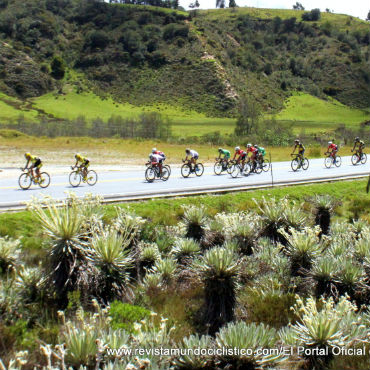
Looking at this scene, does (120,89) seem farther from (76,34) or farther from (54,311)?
(54,311)

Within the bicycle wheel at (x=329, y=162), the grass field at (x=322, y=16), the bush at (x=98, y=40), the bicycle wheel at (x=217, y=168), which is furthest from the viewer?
the grass field at (x=322, y=16)

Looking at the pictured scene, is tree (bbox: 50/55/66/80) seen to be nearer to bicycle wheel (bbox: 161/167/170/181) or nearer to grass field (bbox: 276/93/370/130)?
grass field (bbox: 276/93/370/130)

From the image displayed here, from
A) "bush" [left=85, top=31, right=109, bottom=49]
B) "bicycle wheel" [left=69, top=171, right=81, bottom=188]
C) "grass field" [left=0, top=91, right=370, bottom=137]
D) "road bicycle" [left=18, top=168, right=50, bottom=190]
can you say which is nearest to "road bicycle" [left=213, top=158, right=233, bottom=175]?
"bicycle wheel" [left=69, top=171, right=81, bottom=188]

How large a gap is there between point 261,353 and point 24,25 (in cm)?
12906

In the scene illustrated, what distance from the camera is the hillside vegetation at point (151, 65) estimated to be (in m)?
93.1

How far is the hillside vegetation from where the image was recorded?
305 ft

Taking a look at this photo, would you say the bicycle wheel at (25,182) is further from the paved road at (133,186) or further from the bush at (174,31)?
the bush at (174,31)

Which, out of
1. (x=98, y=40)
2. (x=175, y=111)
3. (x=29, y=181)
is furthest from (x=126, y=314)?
(x=98, y=40)

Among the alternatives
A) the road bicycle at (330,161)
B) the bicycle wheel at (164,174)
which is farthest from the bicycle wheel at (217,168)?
the road bicycle at (330,161)

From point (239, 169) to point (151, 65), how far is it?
8936cm

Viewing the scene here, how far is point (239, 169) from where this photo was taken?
900 inches

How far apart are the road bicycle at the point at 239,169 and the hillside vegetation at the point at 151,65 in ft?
174

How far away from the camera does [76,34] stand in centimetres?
12719

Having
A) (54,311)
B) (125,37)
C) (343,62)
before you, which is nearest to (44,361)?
(54,311)
